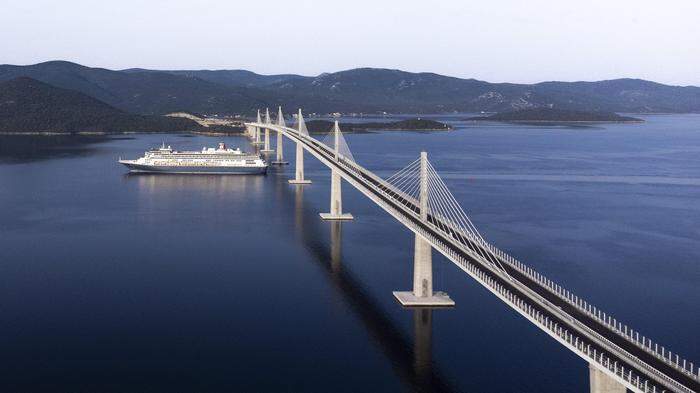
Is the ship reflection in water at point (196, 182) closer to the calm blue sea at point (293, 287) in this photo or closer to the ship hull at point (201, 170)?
the ship hull at point (201, 170)

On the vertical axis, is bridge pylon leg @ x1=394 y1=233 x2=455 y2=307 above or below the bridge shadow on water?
above

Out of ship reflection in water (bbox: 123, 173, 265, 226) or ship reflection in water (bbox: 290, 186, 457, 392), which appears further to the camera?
ship reflection in water (bbox: 123, 173, 265, 226)

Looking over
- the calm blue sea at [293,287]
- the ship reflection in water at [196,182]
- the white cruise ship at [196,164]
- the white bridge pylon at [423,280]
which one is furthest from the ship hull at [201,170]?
the white bridge pylon at [423,280]

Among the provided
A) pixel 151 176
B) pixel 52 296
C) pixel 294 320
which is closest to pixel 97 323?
pixel 52 296

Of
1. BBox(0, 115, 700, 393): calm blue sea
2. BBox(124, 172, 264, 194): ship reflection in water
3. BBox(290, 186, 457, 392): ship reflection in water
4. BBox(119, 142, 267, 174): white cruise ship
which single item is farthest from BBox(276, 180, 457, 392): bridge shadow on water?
BBox(119, 142, 267, 174): white cruise ship

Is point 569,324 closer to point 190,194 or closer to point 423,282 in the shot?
point 423,282

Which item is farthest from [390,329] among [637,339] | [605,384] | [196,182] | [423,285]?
Answer: [196,182]

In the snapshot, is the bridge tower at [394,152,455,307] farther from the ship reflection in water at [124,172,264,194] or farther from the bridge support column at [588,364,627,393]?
the ship reflection in water at [124,172,264,194]

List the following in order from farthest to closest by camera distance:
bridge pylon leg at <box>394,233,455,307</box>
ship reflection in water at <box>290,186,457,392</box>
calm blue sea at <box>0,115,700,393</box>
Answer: bridge pylon leg at <box>394,233,455,307</box> < calm blue sea at <box>0,115,700,393</box> < ship reflection in water at <box>290,186,457,392</box>
